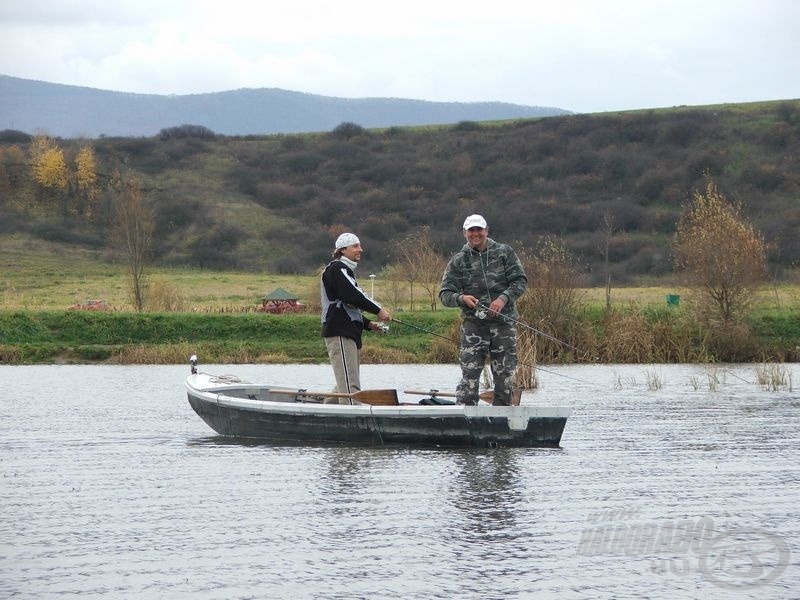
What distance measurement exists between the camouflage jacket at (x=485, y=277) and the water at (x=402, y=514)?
153 centimetres

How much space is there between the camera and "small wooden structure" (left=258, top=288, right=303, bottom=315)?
3744 centimetres

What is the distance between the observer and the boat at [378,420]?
13523 millimetres

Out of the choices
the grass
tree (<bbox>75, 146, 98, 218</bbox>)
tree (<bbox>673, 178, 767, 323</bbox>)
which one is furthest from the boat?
tree (<bbox>75, 146, 98, 218</bbox>)

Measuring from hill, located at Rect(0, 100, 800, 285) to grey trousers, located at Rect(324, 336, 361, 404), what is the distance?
4532 centimetres

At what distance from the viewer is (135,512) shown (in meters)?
10.2

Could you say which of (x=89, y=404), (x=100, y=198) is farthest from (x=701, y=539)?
(x=100, y=198)

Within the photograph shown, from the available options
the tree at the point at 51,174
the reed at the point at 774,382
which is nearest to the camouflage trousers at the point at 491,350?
the reed at the point at 774,382

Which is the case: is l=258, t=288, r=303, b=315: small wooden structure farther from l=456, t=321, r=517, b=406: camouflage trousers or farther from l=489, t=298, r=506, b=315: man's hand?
l=489, t=298, r=506, b=315: man's hand

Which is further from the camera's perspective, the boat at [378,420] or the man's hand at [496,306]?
the boat at [378,420]

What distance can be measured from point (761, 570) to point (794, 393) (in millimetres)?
13793

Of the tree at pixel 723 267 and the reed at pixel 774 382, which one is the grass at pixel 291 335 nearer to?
the tree at pixel 723 267

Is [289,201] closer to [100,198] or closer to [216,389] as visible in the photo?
[100,198]

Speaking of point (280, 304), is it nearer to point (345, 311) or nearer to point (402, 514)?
point (345, 311)

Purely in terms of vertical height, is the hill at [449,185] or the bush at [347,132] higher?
the bush at [347,132]
